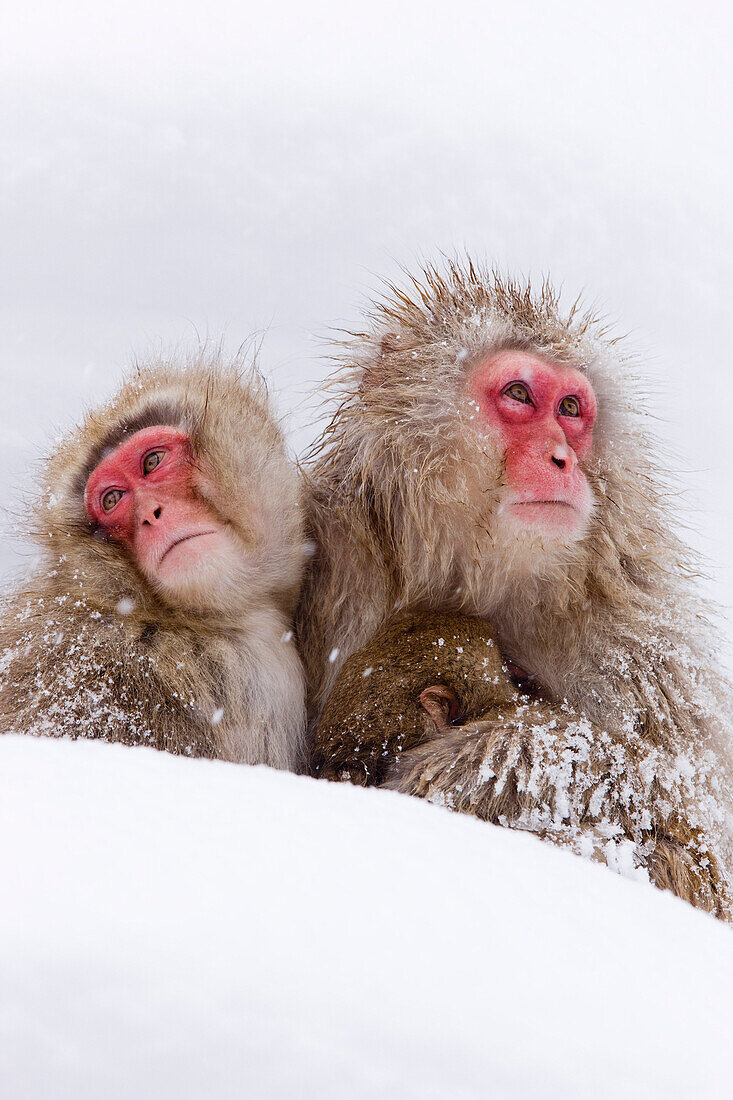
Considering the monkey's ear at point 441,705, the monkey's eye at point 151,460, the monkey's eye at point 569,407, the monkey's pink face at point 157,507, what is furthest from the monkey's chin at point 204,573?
the monkey's eye at point 569,407

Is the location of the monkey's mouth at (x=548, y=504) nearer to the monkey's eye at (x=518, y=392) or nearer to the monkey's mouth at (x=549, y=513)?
the monkey's mouth at (x=549, y=513)

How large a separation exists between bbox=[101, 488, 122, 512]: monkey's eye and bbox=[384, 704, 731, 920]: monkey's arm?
0.69 m

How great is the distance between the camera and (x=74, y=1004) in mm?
545

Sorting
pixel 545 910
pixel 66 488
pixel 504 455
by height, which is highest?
pixel 504 455

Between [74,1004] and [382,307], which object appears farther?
[382,307]

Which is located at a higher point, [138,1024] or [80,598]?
[138,1024]

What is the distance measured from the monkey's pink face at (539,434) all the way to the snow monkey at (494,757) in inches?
10.0

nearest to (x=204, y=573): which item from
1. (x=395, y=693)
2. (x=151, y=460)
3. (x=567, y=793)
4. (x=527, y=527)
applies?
(x=151, y=460)

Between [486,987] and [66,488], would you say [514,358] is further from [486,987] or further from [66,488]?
[486,987]

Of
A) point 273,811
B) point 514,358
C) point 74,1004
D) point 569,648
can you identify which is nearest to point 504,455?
point 514,358

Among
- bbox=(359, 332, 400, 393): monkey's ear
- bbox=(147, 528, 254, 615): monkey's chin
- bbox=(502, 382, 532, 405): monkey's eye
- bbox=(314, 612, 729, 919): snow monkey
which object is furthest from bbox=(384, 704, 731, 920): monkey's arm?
bbox=(359, 332, 400, 393): monkey's ear

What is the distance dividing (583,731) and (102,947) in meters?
1.23

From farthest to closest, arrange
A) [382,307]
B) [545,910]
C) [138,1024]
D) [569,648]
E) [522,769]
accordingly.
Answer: [382,307] < [569,648] < [522,769] < [545,910] < [138,1024]

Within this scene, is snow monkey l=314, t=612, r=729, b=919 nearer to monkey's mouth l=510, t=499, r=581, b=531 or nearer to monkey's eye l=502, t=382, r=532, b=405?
monkey's mouth l=510, t=499, r=581, b=531
